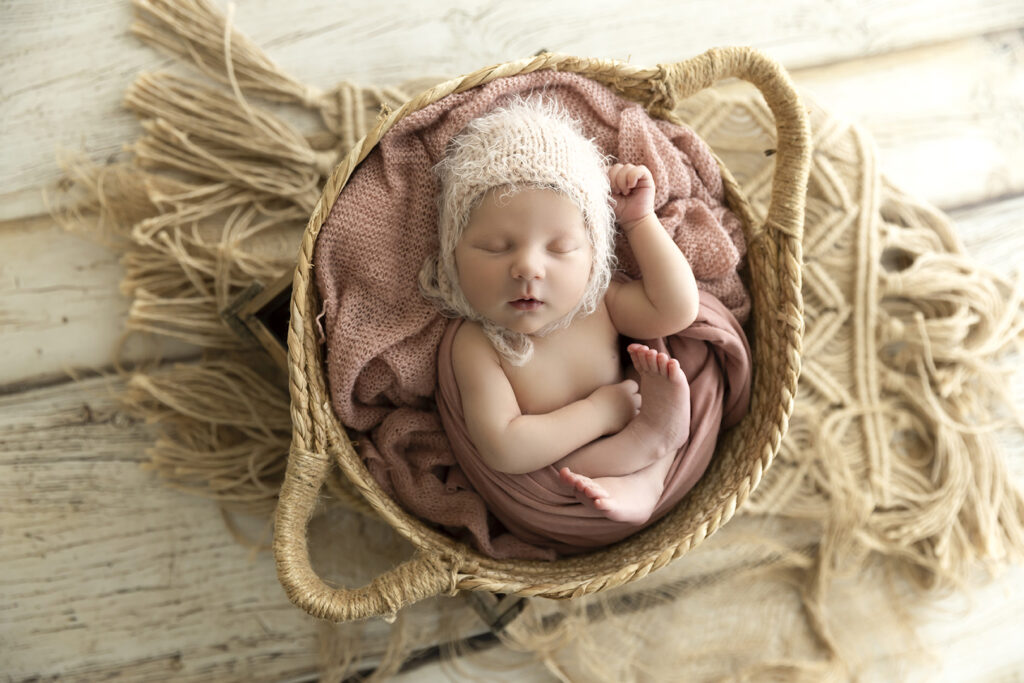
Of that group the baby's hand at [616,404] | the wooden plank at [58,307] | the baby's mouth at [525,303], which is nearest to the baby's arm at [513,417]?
the baby's hand at [616,404]

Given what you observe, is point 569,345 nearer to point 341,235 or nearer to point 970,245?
point 341,235

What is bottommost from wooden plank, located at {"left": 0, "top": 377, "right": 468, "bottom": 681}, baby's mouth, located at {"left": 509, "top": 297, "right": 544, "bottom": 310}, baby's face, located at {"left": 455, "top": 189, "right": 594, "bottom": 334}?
wooden plank, located at {"left": 0, "top": 377, "right": 468, "bottom": 681}

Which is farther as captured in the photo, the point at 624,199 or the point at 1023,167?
the point at 1023,167

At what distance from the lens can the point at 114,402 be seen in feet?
4.59

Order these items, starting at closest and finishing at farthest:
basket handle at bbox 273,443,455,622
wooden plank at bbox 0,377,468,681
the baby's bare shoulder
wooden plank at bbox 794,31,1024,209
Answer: basket handle at bbox 273,443,455,622, the baby's bare shoulder, wooden plank at bbox 0,377,468,681, wooden plank at bbox 794,31,1024,209

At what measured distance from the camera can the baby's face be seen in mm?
1041

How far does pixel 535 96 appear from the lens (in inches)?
46.4

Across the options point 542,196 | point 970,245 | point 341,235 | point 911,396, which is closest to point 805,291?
point 911,396

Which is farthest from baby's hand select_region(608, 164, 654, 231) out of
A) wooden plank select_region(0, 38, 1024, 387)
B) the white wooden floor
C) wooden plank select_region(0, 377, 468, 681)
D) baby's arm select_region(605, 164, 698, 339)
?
wooden plank select_region(0, 377, 468, 681)

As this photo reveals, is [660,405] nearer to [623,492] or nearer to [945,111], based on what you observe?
[623,492]

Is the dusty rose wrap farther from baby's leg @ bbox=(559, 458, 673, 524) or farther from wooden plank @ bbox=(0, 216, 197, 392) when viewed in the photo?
wooden plank @ bbox=(0, 216, 197, 392)

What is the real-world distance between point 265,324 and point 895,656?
1.35 m

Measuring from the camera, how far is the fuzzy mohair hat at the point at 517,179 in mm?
1044

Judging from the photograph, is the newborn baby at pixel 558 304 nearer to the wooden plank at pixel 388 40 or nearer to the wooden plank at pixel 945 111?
the wooden plank at pixel 388 40
